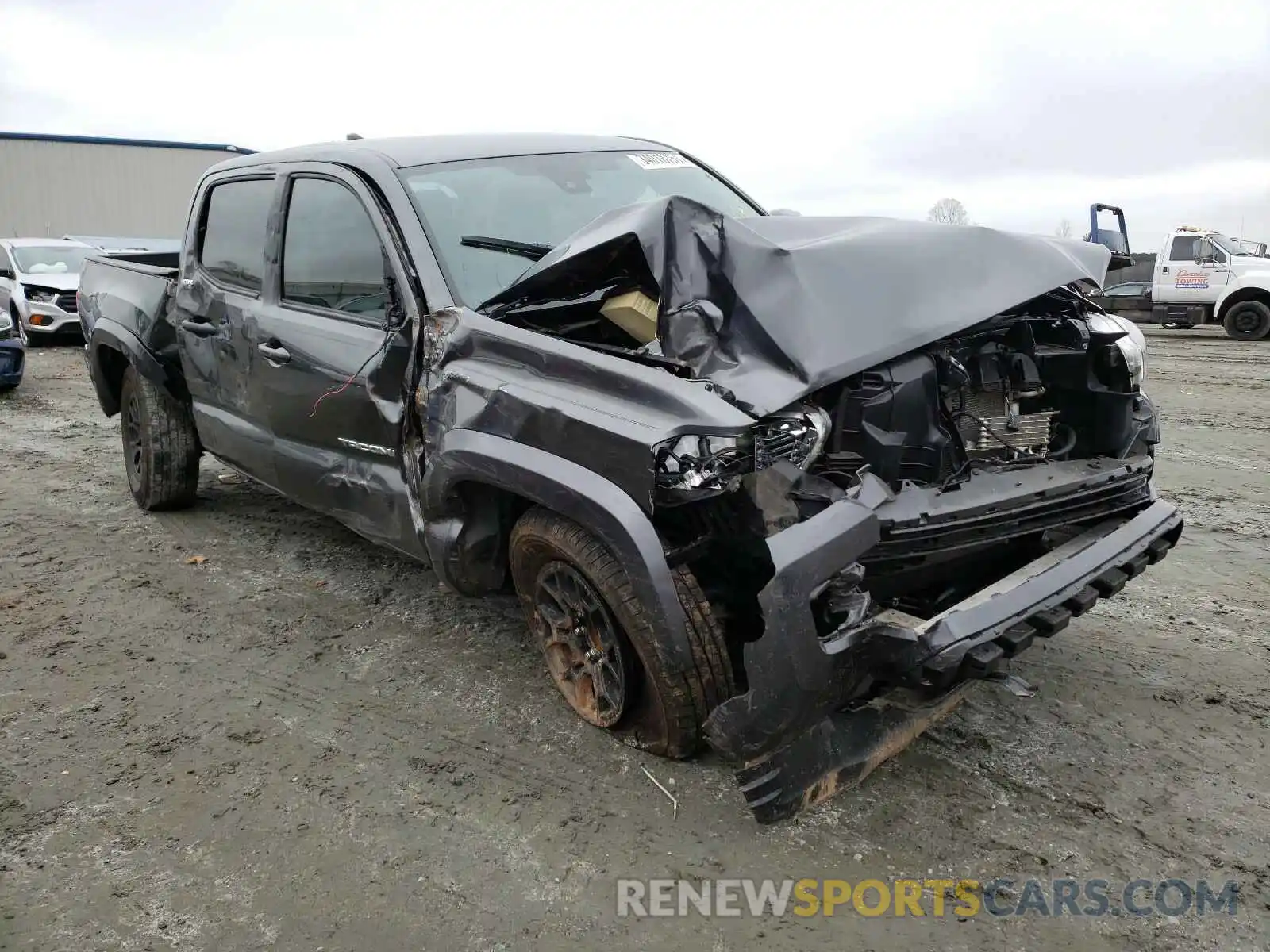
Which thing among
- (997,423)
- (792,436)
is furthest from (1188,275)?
(792,436)

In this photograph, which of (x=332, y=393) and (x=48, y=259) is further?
(x=48, y=259)

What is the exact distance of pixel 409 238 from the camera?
11.0ft

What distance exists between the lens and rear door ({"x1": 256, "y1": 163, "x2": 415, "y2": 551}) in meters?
3.45

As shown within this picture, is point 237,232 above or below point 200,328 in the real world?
above

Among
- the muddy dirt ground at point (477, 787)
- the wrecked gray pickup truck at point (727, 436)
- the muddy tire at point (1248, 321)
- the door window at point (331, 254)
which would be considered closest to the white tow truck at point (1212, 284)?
the muddy tire at point (1248, 321)

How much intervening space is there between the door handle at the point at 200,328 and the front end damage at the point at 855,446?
6.37ft

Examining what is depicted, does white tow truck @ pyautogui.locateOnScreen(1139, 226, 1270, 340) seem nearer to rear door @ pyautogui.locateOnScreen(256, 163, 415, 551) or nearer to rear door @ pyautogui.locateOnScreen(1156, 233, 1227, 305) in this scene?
rear door @ pyautogui.locateOnScreen(1156, 233, 1227, 305)

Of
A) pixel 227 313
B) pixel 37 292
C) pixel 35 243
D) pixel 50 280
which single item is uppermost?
pixel 35 243

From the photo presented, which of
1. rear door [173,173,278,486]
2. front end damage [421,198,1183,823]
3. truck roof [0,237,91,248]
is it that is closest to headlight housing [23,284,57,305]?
truck roof [0,237,91,248]

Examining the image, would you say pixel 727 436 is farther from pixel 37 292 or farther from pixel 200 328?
pixel 37 292

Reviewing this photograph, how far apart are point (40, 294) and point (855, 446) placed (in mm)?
14712

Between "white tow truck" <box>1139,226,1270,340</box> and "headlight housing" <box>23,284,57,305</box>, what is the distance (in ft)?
57.2

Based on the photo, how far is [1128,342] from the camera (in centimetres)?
325

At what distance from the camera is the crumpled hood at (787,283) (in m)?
2.64
